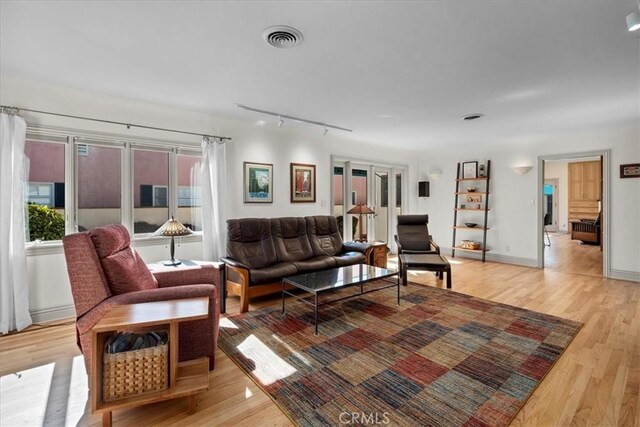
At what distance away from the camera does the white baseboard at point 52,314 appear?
3.09 m

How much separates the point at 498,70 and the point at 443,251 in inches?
195

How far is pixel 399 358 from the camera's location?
A: 2381 millimetres

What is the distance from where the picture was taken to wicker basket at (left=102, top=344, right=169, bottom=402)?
1.64m

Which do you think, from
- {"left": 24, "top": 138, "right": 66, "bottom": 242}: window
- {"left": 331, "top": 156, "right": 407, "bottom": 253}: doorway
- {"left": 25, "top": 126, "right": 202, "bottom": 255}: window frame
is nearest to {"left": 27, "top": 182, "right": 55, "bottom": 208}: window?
{"left": 24, "top": 138, "right": 66, "bottom": 242}: window

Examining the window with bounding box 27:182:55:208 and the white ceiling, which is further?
the window with bounding box 27:182:55:208

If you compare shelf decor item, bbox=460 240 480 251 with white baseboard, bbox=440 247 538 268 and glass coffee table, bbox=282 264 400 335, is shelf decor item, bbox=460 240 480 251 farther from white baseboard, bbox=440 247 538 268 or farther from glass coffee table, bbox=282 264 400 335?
glass coffee table, bbox=282 264 400 335

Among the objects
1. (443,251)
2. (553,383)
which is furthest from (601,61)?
(443,251)

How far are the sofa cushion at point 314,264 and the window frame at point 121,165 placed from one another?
1.42m

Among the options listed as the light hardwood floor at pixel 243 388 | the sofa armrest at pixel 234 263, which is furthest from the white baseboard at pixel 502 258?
the sofa armrest at pixel 234 263

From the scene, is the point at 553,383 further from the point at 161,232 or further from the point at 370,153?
the point at 370,153

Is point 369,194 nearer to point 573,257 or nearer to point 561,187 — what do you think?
point 573,257

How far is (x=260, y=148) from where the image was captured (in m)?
4.70

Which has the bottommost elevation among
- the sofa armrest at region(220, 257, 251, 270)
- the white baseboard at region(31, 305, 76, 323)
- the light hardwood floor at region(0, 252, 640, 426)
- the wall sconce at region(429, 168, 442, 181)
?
the light hardwood floor at region(0, 252, 640, 426)

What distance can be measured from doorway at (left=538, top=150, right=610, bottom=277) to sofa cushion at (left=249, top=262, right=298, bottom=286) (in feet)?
15.5
